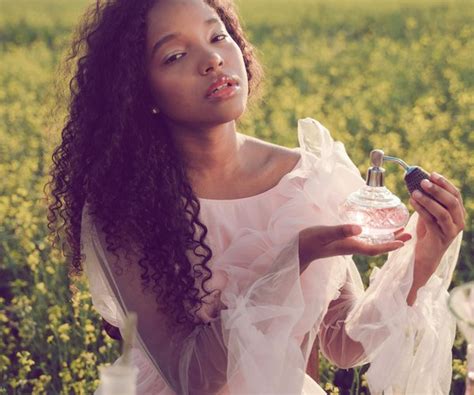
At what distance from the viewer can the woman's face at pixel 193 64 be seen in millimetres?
2512

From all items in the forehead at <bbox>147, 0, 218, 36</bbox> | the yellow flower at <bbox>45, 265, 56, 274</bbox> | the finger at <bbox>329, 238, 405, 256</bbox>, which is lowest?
the finger at <bbox>329, 238, 405, 256</bbox>

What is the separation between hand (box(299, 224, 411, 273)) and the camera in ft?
7.45

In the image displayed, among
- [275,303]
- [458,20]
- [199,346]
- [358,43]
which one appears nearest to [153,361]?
[199,346]

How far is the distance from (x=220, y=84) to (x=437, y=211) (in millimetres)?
627

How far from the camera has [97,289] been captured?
2.91 metres

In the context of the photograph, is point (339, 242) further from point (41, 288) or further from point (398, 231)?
point (41, 288)

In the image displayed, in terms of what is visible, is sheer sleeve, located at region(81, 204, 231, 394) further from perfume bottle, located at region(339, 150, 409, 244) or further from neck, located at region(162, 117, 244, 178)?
perfume bottle, located at region(339, 150, 409, 244)

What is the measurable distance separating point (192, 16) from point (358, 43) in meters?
7.58

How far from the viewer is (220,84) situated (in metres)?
2.50

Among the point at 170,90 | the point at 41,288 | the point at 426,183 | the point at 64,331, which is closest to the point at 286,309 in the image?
the point at 426,183

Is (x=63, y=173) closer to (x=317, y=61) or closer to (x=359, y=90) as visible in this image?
(x=359, y=90)

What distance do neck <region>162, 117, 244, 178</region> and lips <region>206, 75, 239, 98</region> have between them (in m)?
0.17

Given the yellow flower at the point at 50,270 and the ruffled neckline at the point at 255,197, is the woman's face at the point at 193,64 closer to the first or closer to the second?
the ruffled neckline at the point at 255,197

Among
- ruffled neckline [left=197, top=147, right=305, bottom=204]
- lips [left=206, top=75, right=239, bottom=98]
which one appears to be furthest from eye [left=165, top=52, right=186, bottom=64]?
ruffled neckline [left=197, top=147, right=305, bottom=204]
